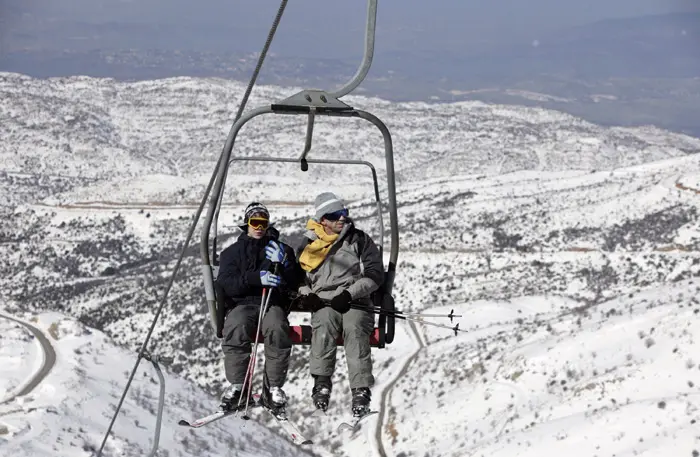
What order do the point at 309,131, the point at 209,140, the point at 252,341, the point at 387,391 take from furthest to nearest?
the point at 209,140, the point at 387,391, the point at 252,341, the point at 309,131

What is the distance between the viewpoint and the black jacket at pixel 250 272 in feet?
28.2

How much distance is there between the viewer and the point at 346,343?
347 inches

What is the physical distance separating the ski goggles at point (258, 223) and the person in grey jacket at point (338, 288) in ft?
1.47

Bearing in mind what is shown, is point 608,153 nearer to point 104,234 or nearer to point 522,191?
point 522,191

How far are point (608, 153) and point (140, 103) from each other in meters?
82.9

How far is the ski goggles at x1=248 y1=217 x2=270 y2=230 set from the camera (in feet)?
28.3

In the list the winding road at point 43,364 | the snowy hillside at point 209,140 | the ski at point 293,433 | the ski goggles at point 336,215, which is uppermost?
the snowy hillside at point 209,140

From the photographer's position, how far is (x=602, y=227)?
47.3 meters

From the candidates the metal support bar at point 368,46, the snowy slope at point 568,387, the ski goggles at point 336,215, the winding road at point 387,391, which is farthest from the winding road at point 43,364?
the metal support bar at point 368,46

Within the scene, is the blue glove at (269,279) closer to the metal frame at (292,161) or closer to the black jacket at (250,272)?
the black jacket at (250,272)

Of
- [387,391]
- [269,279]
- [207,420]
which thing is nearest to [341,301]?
[269,279]

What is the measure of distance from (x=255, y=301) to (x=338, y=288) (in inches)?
33.4

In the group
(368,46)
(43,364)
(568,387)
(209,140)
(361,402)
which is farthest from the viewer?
(209,140)

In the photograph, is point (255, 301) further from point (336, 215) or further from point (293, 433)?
point (293, 433)
